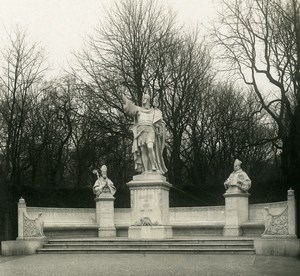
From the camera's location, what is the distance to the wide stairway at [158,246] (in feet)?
61.5

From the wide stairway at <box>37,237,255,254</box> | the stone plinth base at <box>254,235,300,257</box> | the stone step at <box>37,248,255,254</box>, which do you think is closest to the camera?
the stone plinth base at <box>254,235,300,257</box>

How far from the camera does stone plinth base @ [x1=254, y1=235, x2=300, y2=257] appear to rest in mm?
17562

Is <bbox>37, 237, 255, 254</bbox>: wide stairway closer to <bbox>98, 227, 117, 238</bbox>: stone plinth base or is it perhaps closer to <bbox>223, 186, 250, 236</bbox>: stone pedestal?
<bbox>223, 186, 250, 236</bbox>: stone pedestal

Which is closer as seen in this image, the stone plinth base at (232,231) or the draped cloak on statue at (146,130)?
the draped cloak on statue at (146,130)

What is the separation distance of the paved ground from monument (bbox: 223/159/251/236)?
17.4 feet

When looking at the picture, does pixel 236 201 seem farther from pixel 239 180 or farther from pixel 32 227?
pixel 32 227

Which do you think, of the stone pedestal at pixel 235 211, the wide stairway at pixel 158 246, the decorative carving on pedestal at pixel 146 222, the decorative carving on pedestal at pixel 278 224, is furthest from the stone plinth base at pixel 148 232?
the decorative carving on pedestal at pixel 278 224

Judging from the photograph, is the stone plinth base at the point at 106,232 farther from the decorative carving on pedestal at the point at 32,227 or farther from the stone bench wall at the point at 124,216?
the decorative carving on pedestal at the point at 32,227

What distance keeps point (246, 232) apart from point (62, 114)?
21.8 meters

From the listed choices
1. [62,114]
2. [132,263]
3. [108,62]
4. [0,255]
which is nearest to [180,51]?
[108,62]

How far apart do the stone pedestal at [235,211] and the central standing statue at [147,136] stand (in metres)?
2.69

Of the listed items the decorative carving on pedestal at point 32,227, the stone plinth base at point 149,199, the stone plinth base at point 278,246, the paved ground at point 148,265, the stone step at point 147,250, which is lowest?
the paved ground at point 148,265

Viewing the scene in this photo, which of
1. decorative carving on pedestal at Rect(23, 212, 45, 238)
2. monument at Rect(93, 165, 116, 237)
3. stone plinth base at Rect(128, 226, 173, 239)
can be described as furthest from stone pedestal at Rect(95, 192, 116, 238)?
decorative carving on pedestal at Rect(23, 212, 45, 238)

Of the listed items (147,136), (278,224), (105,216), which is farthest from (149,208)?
(278,224)
